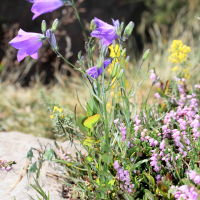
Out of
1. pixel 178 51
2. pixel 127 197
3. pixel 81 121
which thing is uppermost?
pixel 178 51

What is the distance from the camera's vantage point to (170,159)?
1.02m

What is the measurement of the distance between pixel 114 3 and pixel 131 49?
1.13 m

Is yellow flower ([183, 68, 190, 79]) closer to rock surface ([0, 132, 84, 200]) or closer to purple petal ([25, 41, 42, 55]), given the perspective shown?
rock surface ([0, 132, 84, 200])

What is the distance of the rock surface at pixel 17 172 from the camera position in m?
1.07

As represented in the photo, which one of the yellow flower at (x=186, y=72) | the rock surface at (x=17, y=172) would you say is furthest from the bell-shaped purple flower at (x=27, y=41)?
the yellow flower at (x=186, y=72)

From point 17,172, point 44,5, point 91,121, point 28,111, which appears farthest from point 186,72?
point 28,111

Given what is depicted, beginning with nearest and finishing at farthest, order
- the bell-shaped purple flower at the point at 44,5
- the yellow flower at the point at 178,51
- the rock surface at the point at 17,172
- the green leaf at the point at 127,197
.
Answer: the bell-shaped purple flower at the point at 44,5
the green leaf at the point at 127,197
the rock surface at the point at 17,172
the yellow flower at the point at 178,51

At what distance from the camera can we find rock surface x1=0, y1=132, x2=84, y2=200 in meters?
1.07

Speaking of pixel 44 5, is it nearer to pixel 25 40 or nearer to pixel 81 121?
pixel 25 40

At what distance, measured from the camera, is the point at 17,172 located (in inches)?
48.6

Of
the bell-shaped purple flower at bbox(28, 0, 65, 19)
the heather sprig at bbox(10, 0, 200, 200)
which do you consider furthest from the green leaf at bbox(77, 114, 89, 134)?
the bell-shaped purple flower at bbox(28, 0, 65, 19)

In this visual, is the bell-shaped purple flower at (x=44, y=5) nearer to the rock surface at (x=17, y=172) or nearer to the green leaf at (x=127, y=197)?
the rock surface at (x=17, y=172)

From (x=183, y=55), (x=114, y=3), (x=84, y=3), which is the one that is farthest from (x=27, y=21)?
(x=183, y=55)

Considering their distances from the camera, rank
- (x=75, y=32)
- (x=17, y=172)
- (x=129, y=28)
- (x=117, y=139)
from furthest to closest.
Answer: (x=75, y=32)
(x=17, y=172)
(x=117, y=139)
(x=129, y=28)
